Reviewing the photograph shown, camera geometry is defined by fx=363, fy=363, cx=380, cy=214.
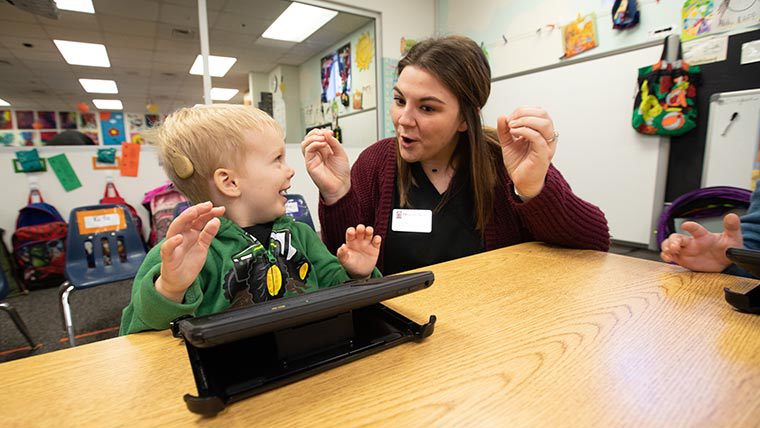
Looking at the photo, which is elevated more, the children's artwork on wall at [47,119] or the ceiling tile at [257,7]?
the ceiling tile at [257,7]

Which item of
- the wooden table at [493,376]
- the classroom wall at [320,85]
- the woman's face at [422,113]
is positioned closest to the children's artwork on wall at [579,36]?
the classroom wall at [320,85]

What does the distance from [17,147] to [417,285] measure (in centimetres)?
376

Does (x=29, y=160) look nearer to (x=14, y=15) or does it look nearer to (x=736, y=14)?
(x=14, y=15)

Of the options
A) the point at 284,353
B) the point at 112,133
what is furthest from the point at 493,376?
the point at 112,133

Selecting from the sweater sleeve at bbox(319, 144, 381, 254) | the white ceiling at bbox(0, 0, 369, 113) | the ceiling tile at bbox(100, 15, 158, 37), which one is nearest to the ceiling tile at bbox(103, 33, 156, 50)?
the white ceiling at bbox(0, 0, 369, 113)

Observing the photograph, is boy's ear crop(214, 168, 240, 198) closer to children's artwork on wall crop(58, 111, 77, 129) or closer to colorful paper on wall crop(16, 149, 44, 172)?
colorful paper on wall crop(16, 149, 44, 172)

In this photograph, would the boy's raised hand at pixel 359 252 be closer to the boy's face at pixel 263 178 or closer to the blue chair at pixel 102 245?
the boy's face at pixel 263 178

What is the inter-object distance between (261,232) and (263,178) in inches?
4.9

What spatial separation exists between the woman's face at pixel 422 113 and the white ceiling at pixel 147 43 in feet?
8.04

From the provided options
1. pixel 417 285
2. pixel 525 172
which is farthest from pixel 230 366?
pixel 525 172

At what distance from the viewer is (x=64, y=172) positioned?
3010mm

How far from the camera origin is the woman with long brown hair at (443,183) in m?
1.06

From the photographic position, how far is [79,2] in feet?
14.2

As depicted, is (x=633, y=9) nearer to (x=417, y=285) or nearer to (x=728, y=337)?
(x=728, y=337)
